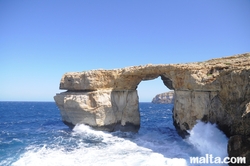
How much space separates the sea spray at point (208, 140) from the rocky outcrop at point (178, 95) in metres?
0.51

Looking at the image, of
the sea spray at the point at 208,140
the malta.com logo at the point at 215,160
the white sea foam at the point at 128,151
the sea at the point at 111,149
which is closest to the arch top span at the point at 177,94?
the sea spray at the point at 208,140

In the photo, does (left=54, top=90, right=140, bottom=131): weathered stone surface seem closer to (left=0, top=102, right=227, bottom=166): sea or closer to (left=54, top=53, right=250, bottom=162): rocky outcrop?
(left=54, top=53, right=250, bottom=162): rocky outcrop

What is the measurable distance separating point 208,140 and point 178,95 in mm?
5897

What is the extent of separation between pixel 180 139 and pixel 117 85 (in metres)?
8.79

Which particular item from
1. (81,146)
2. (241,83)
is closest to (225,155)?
(241,83)

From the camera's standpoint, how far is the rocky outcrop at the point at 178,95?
12.5 m

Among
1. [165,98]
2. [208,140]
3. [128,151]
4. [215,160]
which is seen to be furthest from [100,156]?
[165,98]

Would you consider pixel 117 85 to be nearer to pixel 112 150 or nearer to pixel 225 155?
pixel 112 150

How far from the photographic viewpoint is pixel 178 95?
63.0 feet

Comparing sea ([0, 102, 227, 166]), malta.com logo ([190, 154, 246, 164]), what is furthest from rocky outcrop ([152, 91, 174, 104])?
malta.com logo ([190, 154, 246, 164])

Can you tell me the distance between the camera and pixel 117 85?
22031 mm

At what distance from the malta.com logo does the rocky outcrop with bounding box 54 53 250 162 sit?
1.52m

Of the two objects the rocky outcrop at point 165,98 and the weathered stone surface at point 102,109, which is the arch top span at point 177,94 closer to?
the weathered stone surface at point 102,109

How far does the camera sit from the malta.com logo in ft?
32.9
